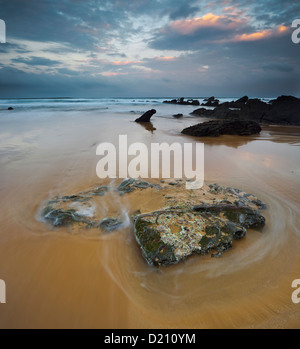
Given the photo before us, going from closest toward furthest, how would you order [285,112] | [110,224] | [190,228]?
[190,228], [110,224], [285,112]

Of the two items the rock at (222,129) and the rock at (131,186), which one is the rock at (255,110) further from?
the rock at (131,186)

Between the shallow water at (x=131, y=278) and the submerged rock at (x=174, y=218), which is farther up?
the submerged rock at (x=174, y=218)

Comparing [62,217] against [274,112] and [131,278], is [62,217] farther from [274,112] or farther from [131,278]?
[274,112]

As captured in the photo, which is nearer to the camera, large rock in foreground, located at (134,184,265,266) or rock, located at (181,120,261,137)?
large rock in foreground, located at (134,184,265,266)

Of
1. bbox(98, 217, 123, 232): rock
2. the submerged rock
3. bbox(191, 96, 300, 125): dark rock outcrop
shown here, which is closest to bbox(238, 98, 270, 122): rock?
bbox(191, 96, 300, 125): dark rock outcrop

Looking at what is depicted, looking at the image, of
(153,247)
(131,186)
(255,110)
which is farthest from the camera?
(255,110)

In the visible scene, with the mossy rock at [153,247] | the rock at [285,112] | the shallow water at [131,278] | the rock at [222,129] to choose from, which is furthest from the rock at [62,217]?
the rock at [285,112]

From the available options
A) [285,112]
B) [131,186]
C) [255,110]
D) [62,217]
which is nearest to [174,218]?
[131,186]

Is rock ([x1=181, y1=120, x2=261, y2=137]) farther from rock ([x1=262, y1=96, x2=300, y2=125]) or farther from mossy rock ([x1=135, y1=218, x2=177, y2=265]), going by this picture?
mossy rock ([x1=135, y1=218, x2=177, y2=265])

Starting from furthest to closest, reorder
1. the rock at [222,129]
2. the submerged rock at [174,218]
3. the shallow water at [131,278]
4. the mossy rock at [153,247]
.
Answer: the rock at [222,129], the submerged rock at [174,218], the mossy rock at [153,247], the shallow water at [131,278]
